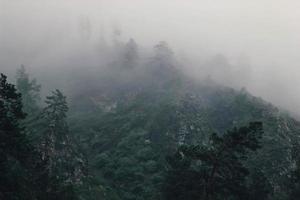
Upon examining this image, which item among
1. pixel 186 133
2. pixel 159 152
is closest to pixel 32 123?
pixel 159 152

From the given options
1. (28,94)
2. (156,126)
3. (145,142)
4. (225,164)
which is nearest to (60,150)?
(145,142)

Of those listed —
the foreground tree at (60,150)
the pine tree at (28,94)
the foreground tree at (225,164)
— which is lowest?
the foreground tree at (225,164)

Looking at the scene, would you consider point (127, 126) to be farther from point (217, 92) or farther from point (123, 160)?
point (217, 92)

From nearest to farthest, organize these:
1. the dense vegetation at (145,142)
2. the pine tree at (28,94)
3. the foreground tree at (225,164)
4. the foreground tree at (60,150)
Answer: the foreground tree at (225,164), the dense vegetation at (145,142), the foreground tree at (60,150), the pine tree at (28,94)

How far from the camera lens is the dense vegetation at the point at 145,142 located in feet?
138

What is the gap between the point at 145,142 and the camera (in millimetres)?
134375

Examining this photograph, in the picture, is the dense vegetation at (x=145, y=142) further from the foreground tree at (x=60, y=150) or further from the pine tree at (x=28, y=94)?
the pine tree at (x=28, y=94)

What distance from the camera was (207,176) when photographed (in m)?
42.0

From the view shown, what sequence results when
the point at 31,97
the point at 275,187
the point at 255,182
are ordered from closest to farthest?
the point at 255,182
the point at 275,187
the point at 31,97

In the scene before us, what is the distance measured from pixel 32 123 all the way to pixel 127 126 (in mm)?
31594

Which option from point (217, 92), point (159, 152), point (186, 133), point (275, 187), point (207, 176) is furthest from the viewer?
point (217, 92)

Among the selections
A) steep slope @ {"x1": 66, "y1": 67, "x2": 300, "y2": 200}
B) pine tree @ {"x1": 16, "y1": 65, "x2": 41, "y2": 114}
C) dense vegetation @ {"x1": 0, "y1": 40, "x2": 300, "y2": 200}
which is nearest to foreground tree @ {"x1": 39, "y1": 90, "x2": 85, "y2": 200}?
dense vegetation @ {"x1": 0, "y1": 40, "x2": 300, "y2": 200}

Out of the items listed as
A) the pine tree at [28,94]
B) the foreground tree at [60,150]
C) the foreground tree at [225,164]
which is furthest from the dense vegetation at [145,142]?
the pine tree at [28,94]

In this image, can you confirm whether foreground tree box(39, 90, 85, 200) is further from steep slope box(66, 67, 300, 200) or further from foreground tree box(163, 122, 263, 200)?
foreground tree box(163, 122, 263, 200)
